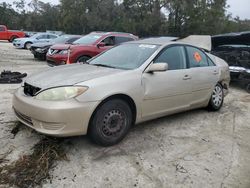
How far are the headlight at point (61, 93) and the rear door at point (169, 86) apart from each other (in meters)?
1.09

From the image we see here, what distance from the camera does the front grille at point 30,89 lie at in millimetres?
4223

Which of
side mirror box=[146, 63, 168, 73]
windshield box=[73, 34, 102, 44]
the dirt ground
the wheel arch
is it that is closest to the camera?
the dirt ground

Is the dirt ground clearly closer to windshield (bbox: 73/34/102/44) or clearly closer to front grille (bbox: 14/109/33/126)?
front grille (bbox: 14/109/33/126)

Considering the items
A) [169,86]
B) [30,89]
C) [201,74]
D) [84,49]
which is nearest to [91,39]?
[84,49]

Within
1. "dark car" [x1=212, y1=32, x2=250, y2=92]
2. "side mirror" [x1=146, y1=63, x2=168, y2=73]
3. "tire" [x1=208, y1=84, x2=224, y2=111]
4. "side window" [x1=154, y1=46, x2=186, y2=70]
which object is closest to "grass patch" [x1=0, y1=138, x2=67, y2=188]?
"side mirror" [x1=146, y1=63, x2=168, y2=73]

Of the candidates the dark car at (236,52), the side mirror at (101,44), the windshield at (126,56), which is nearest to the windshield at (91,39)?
the side mirror at (101,44)

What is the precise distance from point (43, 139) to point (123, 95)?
1.26 metres

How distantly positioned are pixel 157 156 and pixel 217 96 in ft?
9.12

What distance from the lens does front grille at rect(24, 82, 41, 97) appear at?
4223 millimetres

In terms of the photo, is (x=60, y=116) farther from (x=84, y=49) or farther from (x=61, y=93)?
(x=84, y=49)

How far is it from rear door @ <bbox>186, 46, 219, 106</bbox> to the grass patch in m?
2.67

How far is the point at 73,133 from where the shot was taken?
4.02 m

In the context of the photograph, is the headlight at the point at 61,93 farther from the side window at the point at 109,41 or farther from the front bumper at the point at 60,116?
the side window at the point at 109,41

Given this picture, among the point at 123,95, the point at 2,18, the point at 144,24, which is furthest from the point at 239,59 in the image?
the point at 2,18
